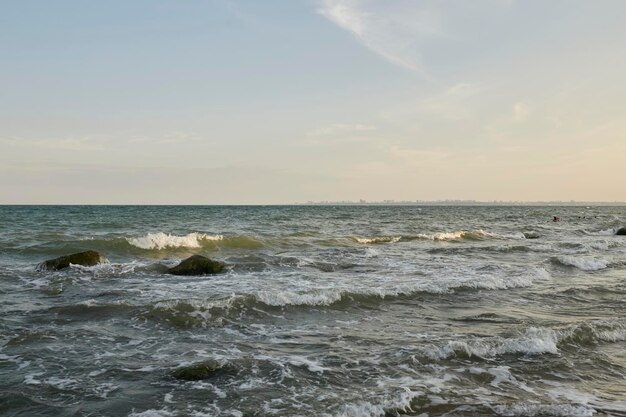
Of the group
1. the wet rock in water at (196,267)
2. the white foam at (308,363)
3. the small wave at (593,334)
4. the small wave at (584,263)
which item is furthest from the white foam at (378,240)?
the white foam at (308,363)

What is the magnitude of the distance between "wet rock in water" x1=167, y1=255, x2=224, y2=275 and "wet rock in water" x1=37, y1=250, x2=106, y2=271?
10.7 ft

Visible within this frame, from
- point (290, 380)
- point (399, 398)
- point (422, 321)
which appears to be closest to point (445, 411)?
point (399, 398)

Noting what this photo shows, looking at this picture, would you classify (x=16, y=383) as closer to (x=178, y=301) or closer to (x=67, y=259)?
(x=178, y=301)

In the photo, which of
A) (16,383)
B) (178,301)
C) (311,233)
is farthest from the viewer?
(311,233)

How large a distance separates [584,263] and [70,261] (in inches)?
801

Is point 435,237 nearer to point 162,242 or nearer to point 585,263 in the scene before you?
point 585,263

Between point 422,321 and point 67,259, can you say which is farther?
point 67,259

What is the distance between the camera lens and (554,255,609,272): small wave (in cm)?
2114

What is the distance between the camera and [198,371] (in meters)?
7.79

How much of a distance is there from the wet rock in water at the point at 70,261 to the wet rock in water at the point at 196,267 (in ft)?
10.7

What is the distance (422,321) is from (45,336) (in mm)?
7602

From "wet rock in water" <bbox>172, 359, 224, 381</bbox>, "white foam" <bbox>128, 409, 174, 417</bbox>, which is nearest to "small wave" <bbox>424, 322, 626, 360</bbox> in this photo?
"wet rock in water" <bbox>172, 359, 224, 381</bbox>

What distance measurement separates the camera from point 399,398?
6910 mm

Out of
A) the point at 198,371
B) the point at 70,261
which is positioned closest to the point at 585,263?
the point at 198,371
